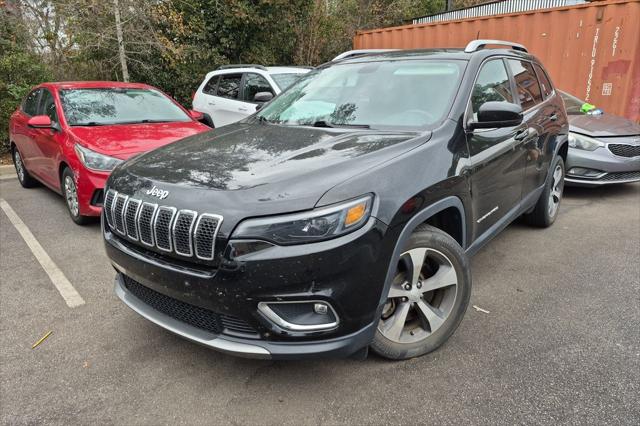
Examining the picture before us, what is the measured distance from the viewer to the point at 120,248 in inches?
101

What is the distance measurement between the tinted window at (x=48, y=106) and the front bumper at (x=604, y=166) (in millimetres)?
6420

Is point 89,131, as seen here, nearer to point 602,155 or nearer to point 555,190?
point 555,190

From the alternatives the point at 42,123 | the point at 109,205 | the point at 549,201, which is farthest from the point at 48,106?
the point at 549,201

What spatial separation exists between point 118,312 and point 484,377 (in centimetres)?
244

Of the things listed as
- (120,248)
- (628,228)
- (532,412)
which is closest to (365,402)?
(532,412)

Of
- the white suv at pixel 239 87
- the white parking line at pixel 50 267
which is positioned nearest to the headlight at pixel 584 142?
the white suv at pixel 239 87

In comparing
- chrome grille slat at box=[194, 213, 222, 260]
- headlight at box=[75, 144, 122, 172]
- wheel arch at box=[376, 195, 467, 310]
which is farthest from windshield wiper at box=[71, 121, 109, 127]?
wheel arch at box=[376, 195, 467, 310]

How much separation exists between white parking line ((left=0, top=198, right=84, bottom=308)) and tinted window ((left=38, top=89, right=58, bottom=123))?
4.18 feet

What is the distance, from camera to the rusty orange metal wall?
8062mm

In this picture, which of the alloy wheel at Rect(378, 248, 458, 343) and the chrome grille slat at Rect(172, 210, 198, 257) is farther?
the alloy wheel at Rect(378, 248, 458, 343)

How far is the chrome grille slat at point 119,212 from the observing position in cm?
251

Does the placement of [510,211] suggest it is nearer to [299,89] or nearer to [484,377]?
[484,377]

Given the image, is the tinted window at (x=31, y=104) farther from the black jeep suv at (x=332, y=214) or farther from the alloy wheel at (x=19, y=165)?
the black jeep suv at (x=332, y=214)

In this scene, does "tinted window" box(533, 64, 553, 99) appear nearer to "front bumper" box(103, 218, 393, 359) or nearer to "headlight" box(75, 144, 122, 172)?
"front bumper" box(103, 218, 393, 359)
